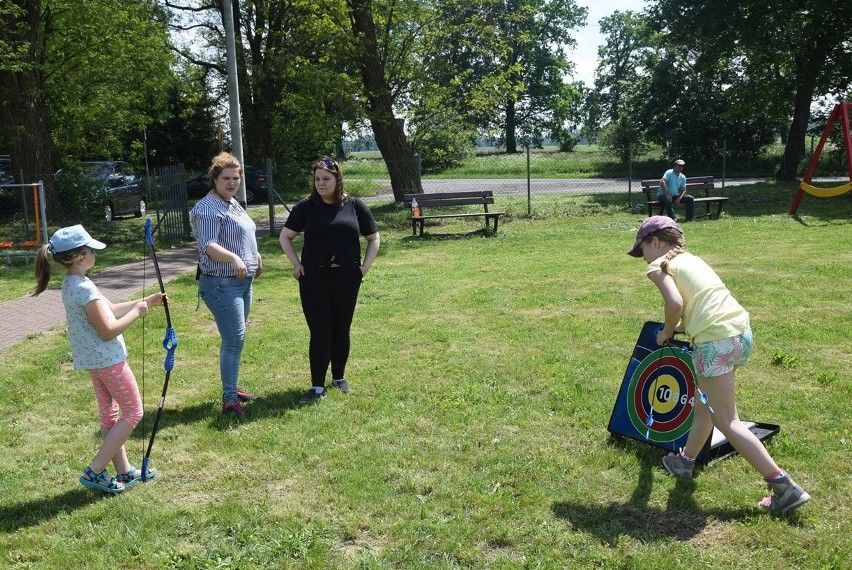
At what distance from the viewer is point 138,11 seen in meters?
22.2

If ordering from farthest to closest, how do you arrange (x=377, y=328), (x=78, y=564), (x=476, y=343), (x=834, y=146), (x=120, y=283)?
(x=834, y=146) < (x=120, y=283) < (x=377, y=328) < (x=476, y=343) < (x=78, y=564)

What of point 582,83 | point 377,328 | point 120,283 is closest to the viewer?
point 377,328

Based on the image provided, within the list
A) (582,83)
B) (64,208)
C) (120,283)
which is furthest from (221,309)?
(582,83)

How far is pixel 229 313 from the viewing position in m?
5.52

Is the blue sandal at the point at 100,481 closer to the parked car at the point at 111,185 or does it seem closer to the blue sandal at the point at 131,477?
the blue sandal at the point at 131,477

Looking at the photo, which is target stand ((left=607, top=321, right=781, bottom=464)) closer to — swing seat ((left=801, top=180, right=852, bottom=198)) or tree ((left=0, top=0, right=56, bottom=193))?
swing seat ((left=801, top=180, right=852, bottom=198))

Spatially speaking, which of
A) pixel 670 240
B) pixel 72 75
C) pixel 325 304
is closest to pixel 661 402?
pixel 670 240

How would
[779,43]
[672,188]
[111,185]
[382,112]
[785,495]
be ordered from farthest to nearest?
[779,43] < [111,185] < [382,112] < [672,188] < [785,495]

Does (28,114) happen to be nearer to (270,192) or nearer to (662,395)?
(270,192)

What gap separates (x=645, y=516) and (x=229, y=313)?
3150 millimetres

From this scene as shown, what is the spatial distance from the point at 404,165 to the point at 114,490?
1729 centimetres

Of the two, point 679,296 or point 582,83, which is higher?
point 582,83

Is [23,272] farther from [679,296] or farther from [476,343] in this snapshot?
[679,296]

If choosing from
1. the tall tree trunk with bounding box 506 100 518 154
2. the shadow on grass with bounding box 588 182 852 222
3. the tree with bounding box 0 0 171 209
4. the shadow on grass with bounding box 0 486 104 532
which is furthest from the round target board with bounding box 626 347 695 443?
the tall tree trunk with bounding box 506 100 518 154
